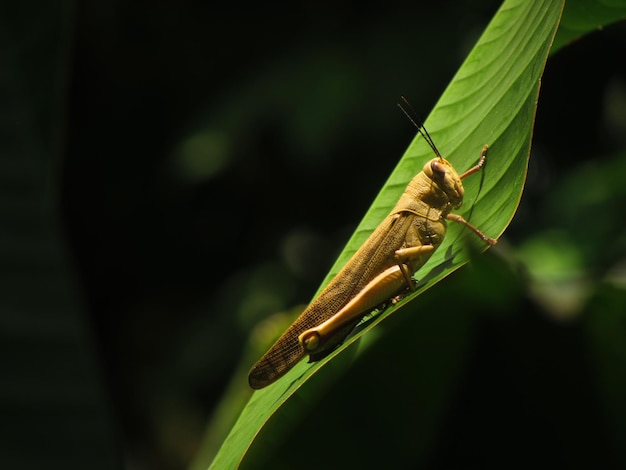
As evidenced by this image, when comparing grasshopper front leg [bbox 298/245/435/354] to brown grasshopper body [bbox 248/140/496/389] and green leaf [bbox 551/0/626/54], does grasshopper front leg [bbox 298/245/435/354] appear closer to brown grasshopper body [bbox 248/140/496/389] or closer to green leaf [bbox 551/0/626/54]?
brown grasshopper body [bbox 248/140/496/389]

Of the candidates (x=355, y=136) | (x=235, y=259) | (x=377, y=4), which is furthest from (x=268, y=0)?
(x=235, y=259)

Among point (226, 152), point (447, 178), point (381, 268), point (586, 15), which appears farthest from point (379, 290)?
point (226, 152)

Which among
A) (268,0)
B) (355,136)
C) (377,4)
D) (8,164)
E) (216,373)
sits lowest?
(216,373)

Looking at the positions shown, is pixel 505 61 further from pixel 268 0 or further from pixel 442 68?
pixel 268 0

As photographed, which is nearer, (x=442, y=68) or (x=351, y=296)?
(x=351, y=296)

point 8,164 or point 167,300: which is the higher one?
point 8,164

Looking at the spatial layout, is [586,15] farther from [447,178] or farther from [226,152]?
[226,152]
